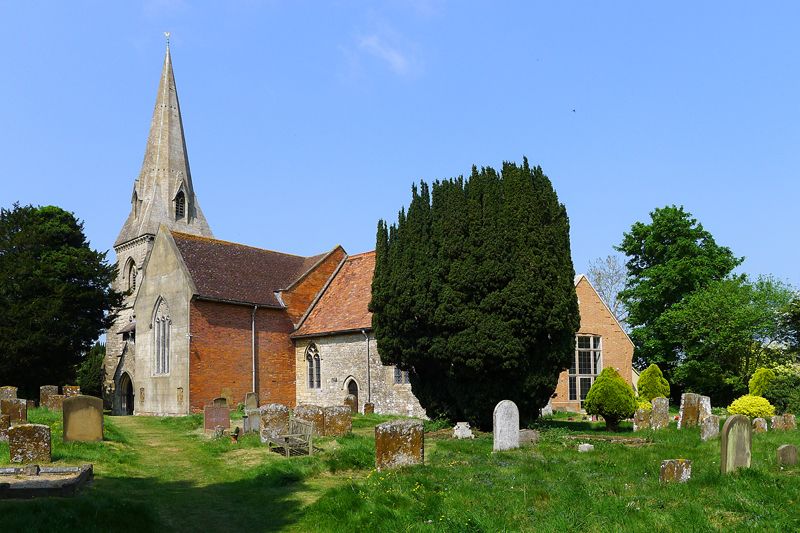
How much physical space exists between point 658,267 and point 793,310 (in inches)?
389

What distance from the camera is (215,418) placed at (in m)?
20.5

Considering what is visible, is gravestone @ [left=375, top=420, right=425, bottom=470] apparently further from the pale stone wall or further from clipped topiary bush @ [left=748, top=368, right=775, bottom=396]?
clipped topiary bush @ [left=748, top=368, right=775, bottom=396]

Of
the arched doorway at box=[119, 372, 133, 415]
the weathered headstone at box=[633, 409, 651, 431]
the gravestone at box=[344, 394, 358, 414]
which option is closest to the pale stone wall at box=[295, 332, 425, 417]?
the gravestone at box=[344, 394, 358, 414]

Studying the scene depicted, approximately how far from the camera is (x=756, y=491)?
962cm

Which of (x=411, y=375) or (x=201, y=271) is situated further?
(x=201, y=271)

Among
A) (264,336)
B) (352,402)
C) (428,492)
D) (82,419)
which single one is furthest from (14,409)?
(428,492)

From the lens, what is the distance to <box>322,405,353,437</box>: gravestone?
61.5ft

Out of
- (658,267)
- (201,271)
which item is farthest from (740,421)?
(658,267)

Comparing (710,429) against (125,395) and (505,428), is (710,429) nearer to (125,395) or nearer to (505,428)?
(505,428)

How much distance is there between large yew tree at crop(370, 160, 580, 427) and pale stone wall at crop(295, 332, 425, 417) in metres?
6.55

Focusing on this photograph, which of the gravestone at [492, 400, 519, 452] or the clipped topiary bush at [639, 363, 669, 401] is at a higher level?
the gravestone at [492, 400, 519, 452]

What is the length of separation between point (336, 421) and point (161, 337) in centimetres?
1688

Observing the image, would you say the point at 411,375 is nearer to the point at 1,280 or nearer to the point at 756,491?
the point at 756,491

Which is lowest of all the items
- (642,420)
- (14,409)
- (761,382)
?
(642,420)
